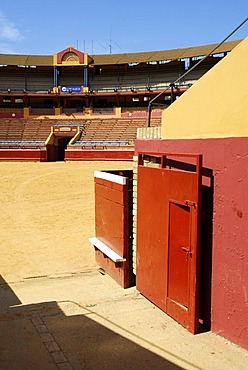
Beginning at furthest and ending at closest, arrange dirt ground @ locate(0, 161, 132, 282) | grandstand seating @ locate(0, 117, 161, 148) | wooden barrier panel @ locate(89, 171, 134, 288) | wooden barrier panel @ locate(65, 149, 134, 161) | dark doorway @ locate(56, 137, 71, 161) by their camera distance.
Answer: dark doorway @ locate(56, 137, 71, 161) → grandstand seating @ locate(0, 117, 161, 148) → wooden barrier panel @ locate(65, 149, 134, 161) → dirt ground @ locate(0, 161, 132, 282) → wooden barrier panel @ locate(89, 171, 134, 288)

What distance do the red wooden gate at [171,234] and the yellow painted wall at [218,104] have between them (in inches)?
15.6

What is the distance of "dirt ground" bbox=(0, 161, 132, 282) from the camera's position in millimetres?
8880

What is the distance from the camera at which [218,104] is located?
180 inches

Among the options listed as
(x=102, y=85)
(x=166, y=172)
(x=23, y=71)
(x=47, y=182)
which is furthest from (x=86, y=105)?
(x=166, y=172)

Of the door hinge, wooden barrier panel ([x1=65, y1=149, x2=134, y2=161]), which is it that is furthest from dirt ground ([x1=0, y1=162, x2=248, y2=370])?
wooden barrier panel ([x1=65, y1=149, x2=134, y2=161])

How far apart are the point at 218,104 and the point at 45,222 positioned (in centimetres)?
975

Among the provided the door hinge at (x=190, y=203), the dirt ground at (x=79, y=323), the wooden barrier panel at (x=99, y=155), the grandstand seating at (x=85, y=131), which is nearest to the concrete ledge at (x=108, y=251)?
the dirt ground at (x=79, y=323)

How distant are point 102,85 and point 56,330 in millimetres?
39679

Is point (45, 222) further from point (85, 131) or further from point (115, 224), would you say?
point (85, 131)

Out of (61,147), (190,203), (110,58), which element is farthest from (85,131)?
(190,203)

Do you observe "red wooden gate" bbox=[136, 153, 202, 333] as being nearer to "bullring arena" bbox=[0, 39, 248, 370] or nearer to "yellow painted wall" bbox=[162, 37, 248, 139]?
"bullring arena" bbox=[0, 39, 248, 370]

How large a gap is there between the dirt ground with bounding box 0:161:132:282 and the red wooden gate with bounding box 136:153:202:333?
3032mm

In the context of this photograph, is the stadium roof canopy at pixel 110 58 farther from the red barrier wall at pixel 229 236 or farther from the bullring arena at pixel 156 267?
the red barrier wall at pixel 229 236

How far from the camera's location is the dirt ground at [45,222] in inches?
350
